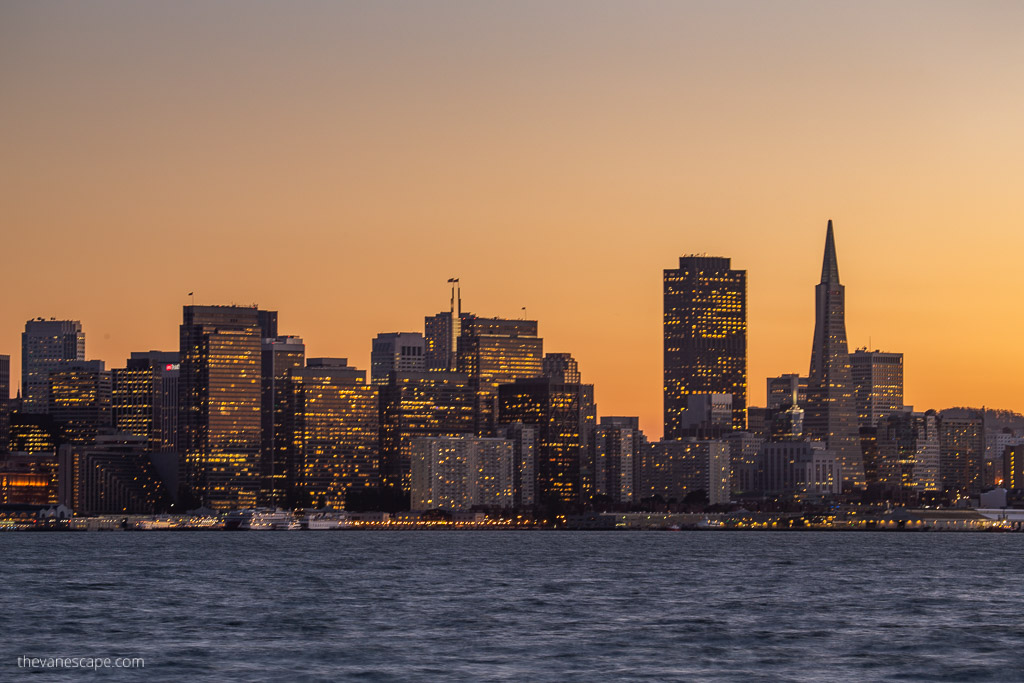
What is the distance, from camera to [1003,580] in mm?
137750

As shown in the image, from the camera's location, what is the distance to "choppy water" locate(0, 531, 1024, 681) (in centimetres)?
7350

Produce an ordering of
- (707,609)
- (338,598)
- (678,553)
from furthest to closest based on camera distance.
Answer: (678,553) < (338,598) < (707,609)

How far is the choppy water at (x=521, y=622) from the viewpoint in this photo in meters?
73.5

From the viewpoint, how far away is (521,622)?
3649 inches

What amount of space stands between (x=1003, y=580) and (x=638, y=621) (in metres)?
53.2

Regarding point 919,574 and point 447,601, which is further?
point 919,574

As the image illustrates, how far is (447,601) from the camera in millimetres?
108438

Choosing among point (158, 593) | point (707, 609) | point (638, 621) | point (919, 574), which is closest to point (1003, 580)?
point (919, 574)

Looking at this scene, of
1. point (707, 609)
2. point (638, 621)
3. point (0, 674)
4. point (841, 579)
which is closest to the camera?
point (0, 674)

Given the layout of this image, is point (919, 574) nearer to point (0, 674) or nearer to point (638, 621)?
point (638, 621)

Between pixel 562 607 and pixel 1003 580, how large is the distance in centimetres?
4840

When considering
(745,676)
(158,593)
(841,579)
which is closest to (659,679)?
(745,676)

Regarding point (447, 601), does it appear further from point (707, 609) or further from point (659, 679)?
point (659, 679)

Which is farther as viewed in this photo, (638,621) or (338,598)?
(338,598)
